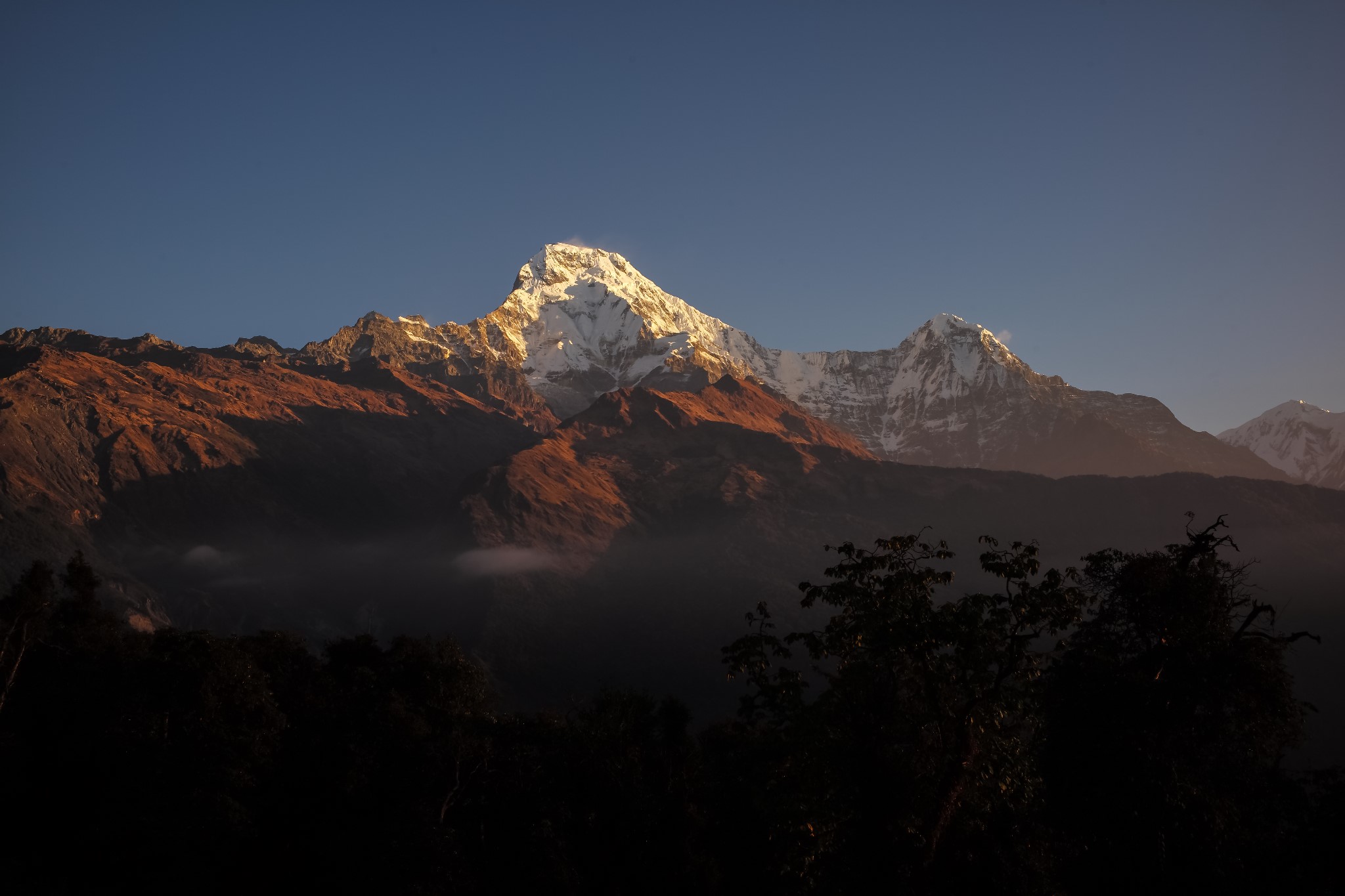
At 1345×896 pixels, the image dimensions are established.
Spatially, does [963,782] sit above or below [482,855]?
above

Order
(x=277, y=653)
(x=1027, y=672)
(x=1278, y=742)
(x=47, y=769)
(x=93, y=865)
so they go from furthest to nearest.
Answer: (x=277, y=653), (x=47, y=769), (x=93, y=865), (x=1278, y=742), (x=1027, y=672)

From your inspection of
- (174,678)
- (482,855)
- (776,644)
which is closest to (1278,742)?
(776,644)

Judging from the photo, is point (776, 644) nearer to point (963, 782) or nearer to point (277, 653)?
point (963, 782)

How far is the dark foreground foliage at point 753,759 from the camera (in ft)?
80.2

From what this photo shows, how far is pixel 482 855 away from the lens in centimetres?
5088

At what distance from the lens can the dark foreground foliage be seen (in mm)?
24438

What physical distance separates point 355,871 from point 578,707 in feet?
93.8

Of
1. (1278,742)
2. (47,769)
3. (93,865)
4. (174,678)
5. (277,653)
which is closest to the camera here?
(1278,742)

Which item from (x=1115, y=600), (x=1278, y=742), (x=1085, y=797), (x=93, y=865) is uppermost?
(x=1115, y=600)

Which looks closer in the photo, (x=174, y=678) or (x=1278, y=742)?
(x=1278, y=742)

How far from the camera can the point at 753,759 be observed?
230 ft

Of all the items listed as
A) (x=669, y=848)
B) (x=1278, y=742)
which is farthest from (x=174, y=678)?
(x=1278, y=742)

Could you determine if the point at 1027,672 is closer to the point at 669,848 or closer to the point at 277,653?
the point at 669,848

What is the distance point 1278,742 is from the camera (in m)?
25.7
